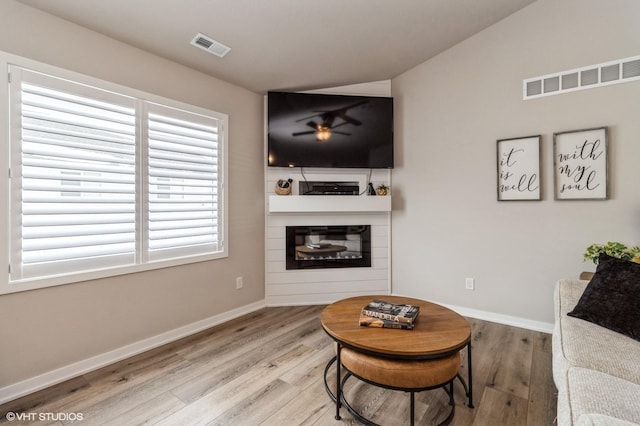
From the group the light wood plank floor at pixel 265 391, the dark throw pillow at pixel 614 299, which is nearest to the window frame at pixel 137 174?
the light wood plank floor at pixel 265 391

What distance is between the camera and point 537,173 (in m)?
2.76

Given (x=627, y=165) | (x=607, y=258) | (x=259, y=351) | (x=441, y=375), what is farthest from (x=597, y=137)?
(x=259, y=351)

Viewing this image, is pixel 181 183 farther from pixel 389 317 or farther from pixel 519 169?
pixel 519 169

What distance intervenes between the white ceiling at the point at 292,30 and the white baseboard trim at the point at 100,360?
2.38 m

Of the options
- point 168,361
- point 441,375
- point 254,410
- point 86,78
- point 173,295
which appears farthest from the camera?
point 173,295

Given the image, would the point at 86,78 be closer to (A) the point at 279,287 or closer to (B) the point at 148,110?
Result: (B) the point at 148,110

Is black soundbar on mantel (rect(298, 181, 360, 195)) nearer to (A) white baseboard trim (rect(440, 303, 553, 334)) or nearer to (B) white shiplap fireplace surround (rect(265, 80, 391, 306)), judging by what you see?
(B) white shiplap fireplace surround (rect(265, 80, 391, 306))

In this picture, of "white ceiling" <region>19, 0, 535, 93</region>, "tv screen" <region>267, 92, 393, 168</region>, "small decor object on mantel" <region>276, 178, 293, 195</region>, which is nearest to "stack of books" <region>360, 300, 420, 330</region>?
"small decor object on mantel" <region>276, 178, 293, 195</region>

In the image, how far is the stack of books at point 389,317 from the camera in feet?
5.54

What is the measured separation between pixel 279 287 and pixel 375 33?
2.81 metres

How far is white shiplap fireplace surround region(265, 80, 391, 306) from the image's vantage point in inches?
136

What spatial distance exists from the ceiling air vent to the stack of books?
2387mm

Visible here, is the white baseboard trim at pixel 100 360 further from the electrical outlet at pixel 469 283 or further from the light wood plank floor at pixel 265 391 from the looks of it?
the electrical outlet at pixel 469 283

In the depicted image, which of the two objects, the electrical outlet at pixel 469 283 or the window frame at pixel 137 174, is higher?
the window frame at pixel 137 174
